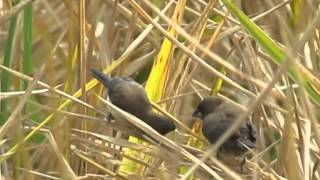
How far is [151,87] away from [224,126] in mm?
216

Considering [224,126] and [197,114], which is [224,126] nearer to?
[224,126]

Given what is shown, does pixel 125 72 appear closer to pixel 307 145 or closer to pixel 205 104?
pixel 205 104

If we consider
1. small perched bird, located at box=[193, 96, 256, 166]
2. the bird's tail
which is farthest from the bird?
the bird's tail

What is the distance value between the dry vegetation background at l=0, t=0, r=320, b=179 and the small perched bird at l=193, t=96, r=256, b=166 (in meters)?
0.04

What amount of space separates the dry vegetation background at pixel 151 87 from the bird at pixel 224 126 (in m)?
0.04

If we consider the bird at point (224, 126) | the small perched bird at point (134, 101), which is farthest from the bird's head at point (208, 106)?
the small perched bird at point (134, 101)

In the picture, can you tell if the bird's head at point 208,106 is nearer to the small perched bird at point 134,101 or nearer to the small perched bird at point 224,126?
the small perched bird at point 224,126

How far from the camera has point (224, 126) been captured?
1.39 metres

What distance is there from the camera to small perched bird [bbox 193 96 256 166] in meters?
1.33

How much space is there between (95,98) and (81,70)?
127 mm

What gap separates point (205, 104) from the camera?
1.52 metres

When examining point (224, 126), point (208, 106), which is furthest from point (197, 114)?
point (224, 126)

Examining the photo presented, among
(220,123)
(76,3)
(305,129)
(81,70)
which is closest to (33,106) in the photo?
(81,70)

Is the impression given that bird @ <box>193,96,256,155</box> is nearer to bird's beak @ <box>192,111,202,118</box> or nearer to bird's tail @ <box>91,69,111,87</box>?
bird's beak @ <box>192,111,202,118</box>
